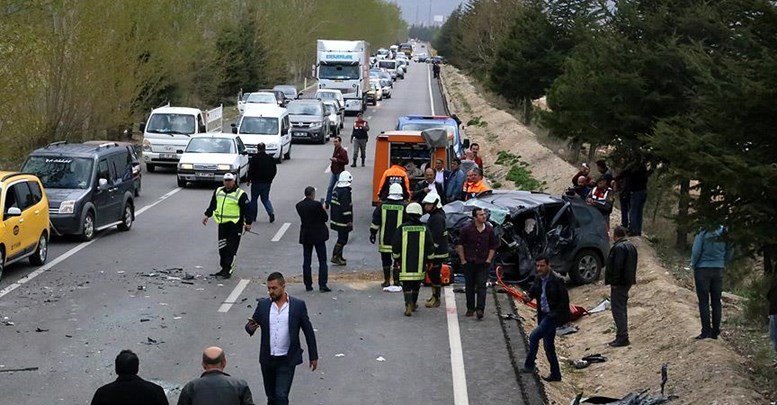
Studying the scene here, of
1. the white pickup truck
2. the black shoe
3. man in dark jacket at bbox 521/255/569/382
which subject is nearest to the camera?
man in dark jacket at bbox 521/255/569/382

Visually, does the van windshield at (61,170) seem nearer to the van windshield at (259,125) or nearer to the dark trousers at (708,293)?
the dark trousers at (708,293)

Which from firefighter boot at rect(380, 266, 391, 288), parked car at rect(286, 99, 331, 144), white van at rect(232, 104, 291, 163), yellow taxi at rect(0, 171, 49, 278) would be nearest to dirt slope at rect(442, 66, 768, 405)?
firefighter boot at rect(380, 266, 391, 288)

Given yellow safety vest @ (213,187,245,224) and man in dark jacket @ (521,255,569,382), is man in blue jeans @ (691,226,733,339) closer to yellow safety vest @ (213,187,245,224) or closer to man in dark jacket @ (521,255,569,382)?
man in dark jacket @ (521,255,569,382)

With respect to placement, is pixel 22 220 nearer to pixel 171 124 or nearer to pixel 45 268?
pixel 45 268

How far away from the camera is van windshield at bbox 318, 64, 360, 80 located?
63500 millimetres

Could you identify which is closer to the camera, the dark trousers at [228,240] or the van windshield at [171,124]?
the dark trousers at [228,240]

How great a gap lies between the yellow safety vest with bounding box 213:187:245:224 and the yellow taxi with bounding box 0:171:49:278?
3004 millimetres

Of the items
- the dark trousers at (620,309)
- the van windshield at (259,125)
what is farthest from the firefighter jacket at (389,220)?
the van windshield at (259,125)

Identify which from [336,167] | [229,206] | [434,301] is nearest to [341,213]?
[229,206]

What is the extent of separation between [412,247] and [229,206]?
3958mm

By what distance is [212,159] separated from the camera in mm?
30391

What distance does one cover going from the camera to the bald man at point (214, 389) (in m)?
7.90

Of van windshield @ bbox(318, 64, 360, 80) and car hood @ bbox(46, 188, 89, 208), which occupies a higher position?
van windshield @ bbox(318, 64, 360, 80)

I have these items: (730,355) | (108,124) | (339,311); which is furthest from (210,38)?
(730,355)
